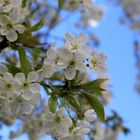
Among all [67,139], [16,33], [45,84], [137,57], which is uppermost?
[137,57]

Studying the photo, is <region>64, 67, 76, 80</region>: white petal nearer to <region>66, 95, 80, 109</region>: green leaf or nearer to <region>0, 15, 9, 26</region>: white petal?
<region>66, 95, 80, 109</region>: green leaf

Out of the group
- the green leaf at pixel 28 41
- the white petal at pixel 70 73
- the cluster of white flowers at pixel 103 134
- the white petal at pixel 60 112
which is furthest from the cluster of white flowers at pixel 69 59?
the cluster of white flowers at pixel 103 134

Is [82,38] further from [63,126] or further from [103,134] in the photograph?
[103,134]

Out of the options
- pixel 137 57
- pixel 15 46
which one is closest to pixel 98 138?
pixel 137 57

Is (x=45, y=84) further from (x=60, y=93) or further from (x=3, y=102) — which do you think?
A: (x=3, y=102)

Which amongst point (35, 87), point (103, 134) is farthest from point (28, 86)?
point (103, 134)
